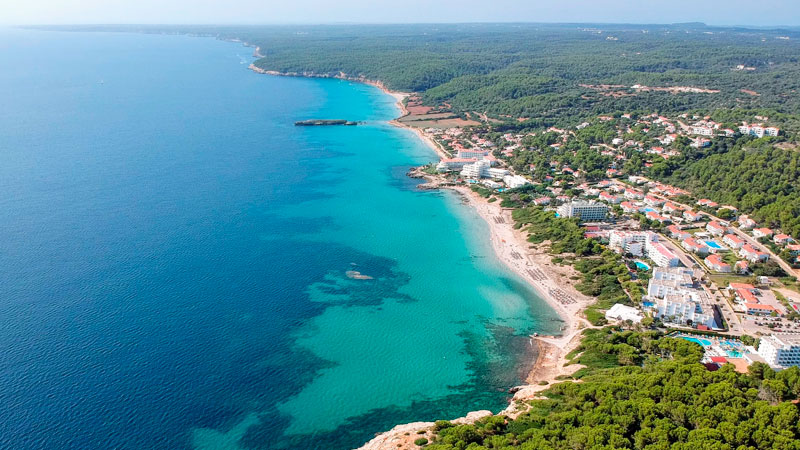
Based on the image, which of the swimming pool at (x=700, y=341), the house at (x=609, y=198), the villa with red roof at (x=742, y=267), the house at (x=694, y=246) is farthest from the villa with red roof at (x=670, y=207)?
the swimming pool at (x=700, y=341)

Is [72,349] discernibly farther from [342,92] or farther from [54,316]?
[342,92]

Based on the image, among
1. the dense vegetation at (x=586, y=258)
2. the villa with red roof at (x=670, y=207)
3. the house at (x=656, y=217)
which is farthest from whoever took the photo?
the villa with red roof at (x=670, y=207)

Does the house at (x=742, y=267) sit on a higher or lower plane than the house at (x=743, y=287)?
higher

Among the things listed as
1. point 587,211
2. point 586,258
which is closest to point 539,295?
point 586,258

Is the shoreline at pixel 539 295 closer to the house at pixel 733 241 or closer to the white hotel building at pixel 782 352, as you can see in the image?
the white hotel building at pixel 782 352

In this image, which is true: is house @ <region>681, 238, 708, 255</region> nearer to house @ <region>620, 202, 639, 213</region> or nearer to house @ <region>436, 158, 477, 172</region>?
house @ <region>620, 202, 639, 213</region>
